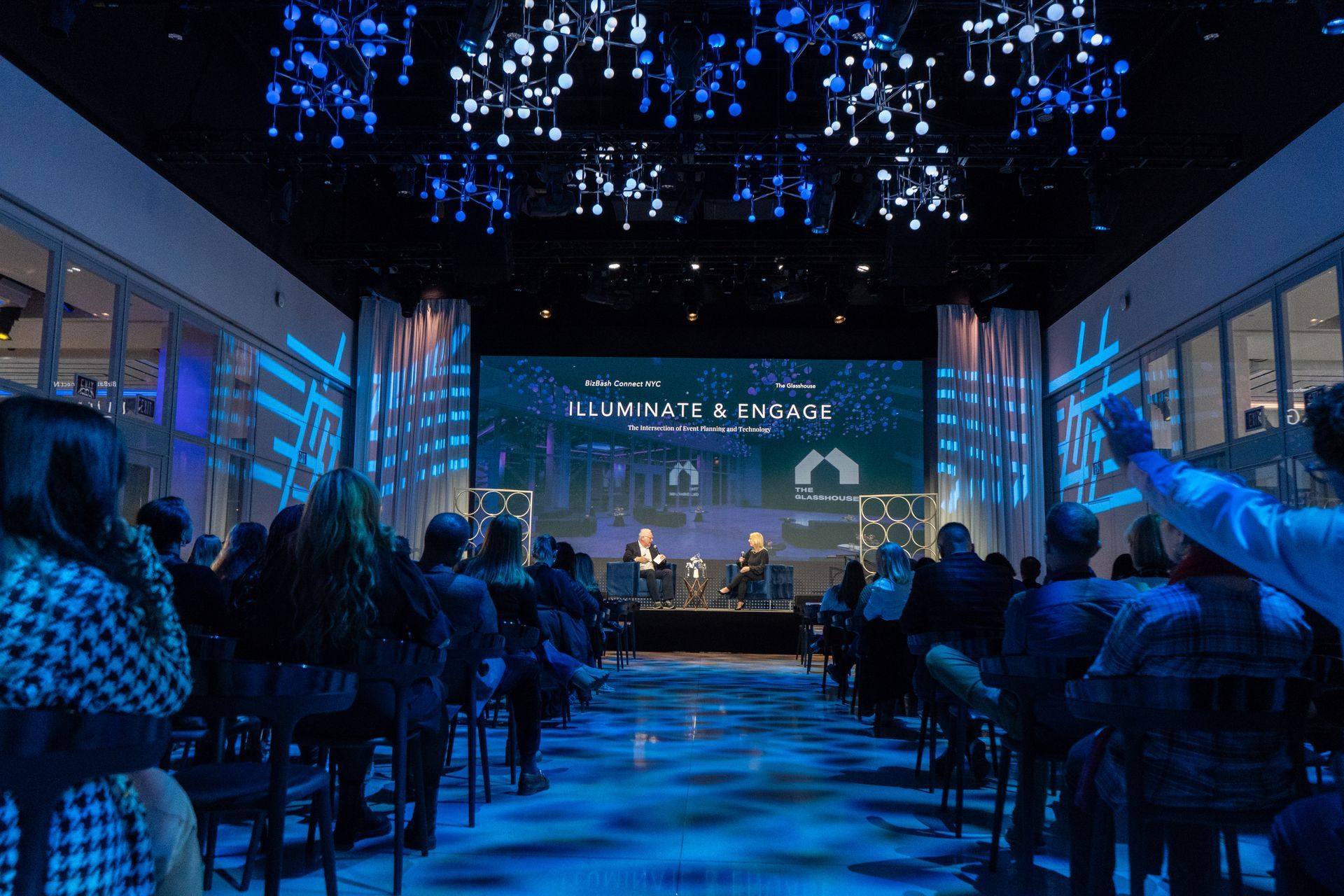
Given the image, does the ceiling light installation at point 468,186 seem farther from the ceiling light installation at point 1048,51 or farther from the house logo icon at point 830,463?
the house logo icon at point 830,463

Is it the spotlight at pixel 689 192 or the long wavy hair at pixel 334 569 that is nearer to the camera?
the long wavy hair at pixel 334 569

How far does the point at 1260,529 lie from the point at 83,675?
176 centimetres

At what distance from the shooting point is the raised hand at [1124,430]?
5.49 feet

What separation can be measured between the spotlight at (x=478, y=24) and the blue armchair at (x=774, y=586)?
27.8 ft

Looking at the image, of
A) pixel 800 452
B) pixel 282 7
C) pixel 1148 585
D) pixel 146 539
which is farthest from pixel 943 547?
pixel 800 452

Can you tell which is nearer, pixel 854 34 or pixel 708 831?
pixel 708 831

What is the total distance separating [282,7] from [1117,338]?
8.37m

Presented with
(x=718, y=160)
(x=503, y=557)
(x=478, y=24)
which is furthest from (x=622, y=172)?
(x=503, y=557)

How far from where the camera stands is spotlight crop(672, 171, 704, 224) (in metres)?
8.98

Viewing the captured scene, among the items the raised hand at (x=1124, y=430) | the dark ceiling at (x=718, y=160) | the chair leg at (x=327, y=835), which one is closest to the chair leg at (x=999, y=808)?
the raised hand at (x=1124, y=430)

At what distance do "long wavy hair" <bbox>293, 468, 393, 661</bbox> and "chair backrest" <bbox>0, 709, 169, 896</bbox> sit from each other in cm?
149

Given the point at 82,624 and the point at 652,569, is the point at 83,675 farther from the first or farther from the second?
the point at 652,569

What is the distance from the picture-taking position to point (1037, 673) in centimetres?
271

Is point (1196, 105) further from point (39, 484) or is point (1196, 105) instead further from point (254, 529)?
point (39, 484)
